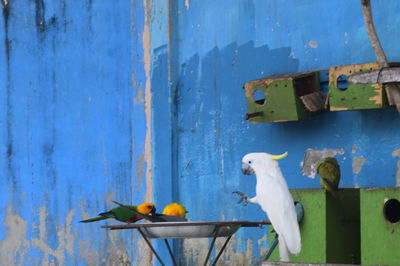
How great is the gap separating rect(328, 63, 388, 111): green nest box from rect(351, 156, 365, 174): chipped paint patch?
0.34 metres

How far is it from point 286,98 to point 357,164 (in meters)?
0.55

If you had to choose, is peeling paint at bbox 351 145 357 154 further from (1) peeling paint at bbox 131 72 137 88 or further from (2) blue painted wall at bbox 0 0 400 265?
(1) peeling paint at bbox 131 72 137 88

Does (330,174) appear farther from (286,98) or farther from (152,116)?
(152,116)

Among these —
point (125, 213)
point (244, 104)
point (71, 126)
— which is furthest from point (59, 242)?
point (125, 213)

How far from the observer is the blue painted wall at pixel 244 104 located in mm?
5250

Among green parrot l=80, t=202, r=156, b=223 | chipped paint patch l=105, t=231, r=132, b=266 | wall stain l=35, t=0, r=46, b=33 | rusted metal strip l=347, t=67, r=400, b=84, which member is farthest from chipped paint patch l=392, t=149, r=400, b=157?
wall stain l=35, t=0, r=46, b=33

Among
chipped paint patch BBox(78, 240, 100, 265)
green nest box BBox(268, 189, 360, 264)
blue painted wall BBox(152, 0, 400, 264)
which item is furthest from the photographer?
chipped paint patch BBox(78, 240, 100, 265)

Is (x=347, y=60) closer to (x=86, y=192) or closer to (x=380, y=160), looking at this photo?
(x=380, y=160)

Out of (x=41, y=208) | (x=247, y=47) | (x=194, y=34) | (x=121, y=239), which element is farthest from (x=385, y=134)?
(x=41, y=208)

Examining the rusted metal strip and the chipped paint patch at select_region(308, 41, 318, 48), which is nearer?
the rusted metal strip

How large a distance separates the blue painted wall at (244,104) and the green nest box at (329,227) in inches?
15.4

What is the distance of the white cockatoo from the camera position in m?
4.53

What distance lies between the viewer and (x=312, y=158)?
5457 millimetres

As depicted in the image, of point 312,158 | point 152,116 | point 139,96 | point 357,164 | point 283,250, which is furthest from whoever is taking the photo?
point 139,96
